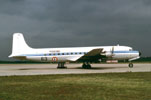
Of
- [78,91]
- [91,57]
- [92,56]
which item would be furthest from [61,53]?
[78,91]

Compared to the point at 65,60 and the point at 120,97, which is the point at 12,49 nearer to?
the point at 65,60

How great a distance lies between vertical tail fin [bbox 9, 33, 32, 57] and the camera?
3209cm

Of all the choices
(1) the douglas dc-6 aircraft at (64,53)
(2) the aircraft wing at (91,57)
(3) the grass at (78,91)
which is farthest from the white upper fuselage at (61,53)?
(3) the grass at (78,91)

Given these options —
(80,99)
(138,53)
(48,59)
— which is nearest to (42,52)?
(48,59)

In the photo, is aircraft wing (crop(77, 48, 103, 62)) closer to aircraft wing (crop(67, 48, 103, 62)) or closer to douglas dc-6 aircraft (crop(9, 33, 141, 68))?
aircraft wing (crop(67, 48, 103, 62))

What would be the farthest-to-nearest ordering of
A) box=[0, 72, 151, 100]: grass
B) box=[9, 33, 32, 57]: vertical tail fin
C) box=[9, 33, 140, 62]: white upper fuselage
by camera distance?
box=[9, 33, 32, 57]: vertical tail fin
box=[9, 33, 140, 62]: white upper fuselage
box=[0, 72, 151, 100]: grass

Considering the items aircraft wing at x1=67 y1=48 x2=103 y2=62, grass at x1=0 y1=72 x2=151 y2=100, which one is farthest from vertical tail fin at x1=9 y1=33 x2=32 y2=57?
grass at x1=0 y1=72 x2=151 y2=100

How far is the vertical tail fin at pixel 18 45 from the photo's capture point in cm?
3209

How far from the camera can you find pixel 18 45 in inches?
1280

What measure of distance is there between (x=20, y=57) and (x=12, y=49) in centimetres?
223

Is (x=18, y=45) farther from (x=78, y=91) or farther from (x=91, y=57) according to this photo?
(x=78, y=91)

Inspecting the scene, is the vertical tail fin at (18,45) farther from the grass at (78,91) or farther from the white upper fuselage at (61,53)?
the grass at (78,91)

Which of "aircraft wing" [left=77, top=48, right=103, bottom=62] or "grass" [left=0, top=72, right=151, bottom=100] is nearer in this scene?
"grass" [left=0, top=72, right=151, bottom=100]

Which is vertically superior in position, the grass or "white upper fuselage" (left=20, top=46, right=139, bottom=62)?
"white upper fuselage" (left=20, top=46, right=139, bottom=62)
